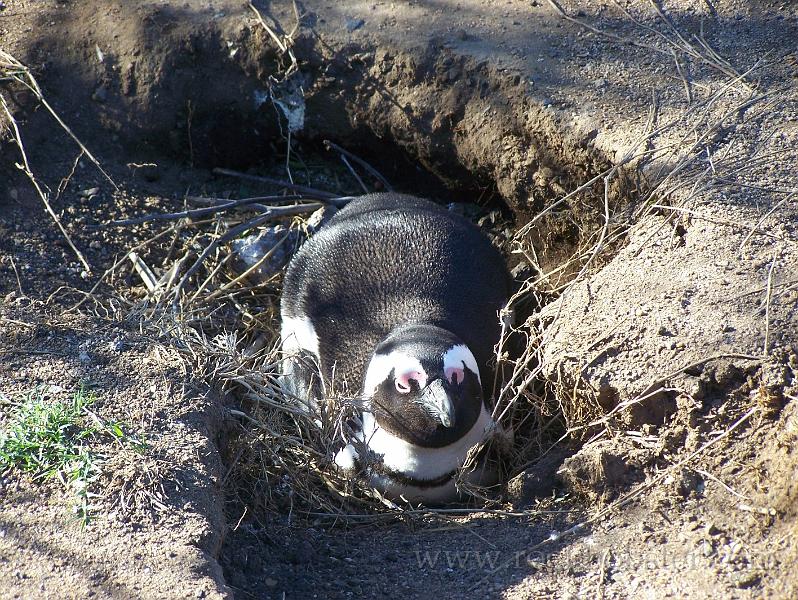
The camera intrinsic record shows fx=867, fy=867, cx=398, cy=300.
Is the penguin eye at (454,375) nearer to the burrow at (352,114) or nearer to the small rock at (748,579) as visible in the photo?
the burrow at (352,114)

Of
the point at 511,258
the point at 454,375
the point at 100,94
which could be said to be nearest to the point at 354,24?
the point at 100,94

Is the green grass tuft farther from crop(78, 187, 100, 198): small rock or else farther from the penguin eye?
crop(78, 187, 100, 198): small rock

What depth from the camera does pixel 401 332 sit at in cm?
326

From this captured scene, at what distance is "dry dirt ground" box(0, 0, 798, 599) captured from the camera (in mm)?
2295

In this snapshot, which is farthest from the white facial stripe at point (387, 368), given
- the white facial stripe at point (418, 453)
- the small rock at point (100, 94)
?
the small rock at point (100, 94)

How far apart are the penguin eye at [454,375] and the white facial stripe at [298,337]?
0.71m

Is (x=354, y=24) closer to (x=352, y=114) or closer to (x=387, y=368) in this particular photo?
(x=352, y=114)

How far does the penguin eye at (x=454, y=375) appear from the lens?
2996 millimetres

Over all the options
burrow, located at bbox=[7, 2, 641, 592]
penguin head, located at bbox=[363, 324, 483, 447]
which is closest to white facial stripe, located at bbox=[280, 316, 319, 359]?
penguin head, located at bbox=[363, 324, 483, 447]

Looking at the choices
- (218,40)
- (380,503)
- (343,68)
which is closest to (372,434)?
(380,503)

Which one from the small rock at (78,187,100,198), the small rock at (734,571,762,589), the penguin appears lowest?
the penguin

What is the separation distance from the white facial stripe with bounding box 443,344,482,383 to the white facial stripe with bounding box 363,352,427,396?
0.10m

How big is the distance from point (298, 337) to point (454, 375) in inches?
37.5

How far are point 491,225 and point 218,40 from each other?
1634mm
